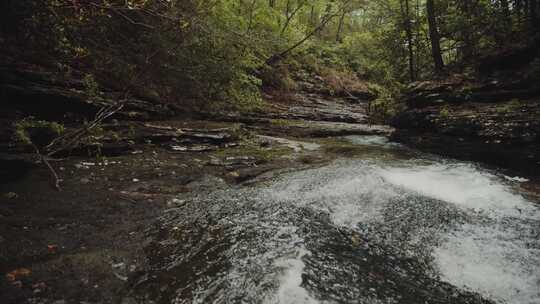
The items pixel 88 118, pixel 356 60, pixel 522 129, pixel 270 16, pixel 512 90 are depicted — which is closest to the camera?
pixel 88 118

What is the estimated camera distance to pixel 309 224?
355cm

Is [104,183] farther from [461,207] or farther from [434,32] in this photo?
[434,32]

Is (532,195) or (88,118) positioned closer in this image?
(532,195)

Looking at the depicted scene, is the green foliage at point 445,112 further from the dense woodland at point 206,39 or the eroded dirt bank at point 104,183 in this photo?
the eroded dirt bank at point 104,183

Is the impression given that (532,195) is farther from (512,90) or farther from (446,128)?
(512,90)

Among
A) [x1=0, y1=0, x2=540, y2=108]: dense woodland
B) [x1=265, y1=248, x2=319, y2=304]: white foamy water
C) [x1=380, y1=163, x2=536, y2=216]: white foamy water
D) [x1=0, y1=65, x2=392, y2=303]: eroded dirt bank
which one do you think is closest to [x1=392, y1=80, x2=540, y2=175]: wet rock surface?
[x1=380, y1=163, x2=536, y2=216]: white foamy water

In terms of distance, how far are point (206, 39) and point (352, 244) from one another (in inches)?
270

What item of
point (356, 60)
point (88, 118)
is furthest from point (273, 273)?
point (356, 60)

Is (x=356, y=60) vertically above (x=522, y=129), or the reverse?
(x=356, y=60)

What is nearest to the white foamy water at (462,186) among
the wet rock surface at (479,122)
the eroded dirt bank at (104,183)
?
the wet rock surface at (479,122)

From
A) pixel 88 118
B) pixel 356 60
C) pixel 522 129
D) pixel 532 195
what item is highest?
pixel 356 60

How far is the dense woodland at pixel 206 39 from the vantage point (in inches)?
196

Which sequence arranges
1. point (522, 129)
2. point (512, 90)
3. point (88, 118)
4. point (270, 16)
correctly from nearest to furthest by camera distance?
point (88, 118)
point (522, 129)
point (512, 90)
point (270, 16)

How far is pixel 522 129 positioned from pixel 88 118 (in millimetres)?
9606
